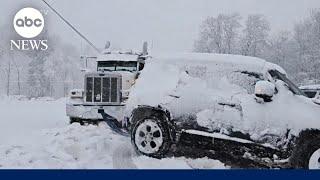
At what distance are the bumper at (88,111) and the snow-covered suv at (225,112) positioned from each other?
1156mm

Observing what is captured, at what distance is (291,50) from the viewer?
4.32 meters

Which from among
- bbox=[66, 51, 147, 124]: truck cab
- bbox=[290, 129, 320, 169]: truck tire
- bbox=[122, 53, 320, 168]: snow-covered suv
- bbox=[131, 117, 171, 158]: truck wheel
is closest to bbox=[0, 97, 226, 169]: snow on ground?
bbox=[131, 117, 171, 158]: truck wheel

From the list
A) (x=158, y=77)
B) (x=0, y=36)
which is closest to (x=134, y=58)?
(x=158, y=77)

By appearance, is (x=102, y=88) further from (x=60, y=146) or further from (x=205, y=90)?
(x=205, y=90)

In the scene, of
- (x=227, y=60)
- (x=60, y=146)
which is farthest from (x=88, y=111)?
(x=227, y=60)

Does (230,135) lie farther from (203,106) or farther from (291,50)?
(291,50)

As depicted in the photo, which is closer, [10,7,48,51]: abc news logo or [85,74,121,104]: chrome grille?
[10,7,48,51]: abc news logo

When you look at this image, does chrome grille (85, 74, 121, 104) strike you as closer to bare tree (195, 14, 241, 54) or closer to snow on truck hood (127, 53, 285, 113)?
snow on truck hood (127, 53, 285, 113)

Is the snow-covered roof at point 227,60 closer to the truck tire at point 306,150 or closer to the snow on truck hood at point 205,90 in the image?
the snow on truck hood at point 205,90

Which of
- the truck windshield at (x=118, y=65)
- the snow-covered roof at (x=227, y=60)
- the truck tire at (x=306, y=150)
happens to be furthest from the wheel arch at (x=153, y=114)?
the truck windshield at (x=118, y=65)

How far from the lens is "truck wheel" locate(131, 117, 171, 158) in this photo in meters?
4.75

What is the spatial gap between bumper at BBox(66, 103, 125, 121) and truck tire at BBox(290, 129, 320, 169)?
2712 millimetres

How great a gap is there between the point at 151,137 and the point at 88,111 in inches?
83.2

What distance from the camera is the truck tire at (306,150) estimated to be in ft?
13.5
